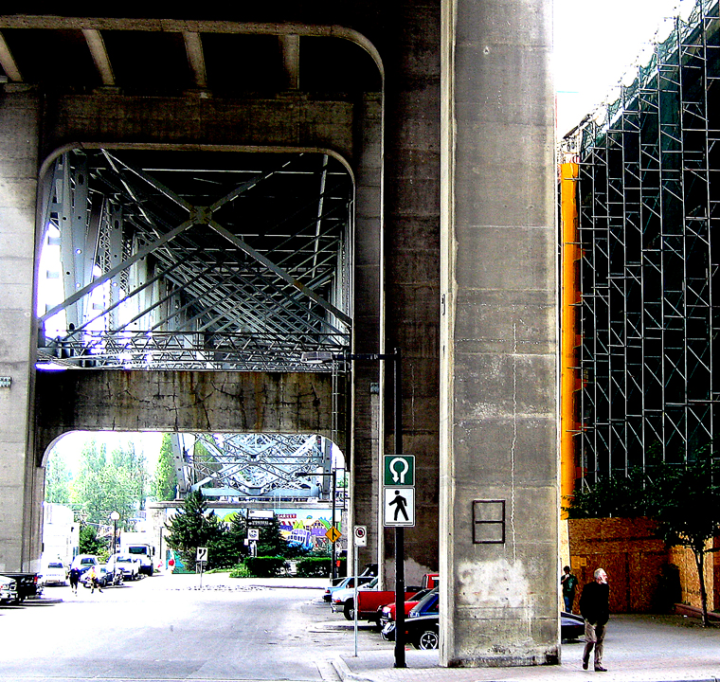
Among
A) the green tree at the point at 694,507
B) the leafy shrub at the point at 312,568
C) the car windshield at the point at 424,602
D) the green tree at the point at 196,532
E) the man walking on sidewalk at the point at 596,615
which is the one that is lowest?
the leafy shrub at the point at 312,568

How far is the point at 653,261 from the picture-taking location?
37719 mm

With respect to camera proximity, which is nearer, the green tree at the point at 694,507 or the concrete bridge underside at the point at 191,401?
the green tree at the point at 694,507

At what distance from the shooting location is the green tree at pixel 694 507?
87.3 ft

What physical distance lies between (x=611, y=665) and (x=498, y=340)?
5.17m

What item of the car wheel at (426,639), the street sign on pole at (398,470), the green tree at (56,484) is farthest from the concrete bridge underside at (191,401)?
the green tree at (56,484)

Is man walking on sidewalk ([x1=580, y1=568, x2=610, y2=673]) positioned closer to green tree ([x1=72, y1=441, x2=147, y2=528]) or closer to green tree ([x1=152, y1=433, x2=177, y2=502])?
green tree ([x1=152, y1=433, x2=177, y2=502])

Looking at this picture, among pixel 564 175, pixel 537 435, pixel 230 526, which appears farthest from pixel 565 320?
pixel 230 526

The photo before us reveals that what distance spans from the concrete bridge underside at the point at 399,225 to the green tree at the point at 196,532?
55.1m

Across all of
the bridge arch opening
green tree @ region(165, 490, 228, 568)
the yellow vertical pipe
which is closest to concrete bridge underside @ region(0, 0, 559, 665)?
the yellow vertical pipe

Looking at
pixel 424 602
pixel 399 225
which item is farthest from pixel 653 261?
pixel 424 602

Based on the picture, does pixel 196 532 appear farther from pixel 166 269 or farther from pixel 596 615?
pixel 596 615

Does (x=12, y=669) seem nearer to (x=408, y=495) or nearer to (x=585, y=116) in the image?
(x=408, y=495)

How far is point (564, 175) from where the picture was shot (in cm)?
4297

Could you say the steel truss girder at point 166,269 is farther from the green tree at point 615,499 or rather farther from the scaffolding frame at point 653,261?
the green tree at point 615,499
